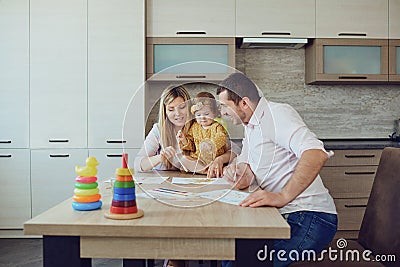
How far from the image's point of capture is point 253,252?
3.95 feet

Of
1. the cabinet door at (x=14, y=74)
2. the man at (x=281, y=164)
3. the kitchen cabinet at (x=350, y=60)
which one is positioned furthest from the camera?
the kitchen cabinet at (x=350, y=60)

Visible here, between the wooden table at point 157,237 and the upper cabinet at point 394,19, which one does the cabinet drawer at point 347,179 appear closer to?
the upper cabinet at point 394,19

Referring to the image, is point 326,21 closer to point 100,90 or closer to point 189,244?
A: point 100,90

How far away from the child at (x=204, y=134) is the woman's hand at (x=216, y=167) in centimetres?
2

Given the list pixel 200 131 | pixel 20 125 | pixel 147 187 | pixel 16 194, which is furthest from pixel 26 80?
pixel 200 131

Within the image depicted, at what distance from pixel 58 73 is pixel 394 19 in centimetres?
271

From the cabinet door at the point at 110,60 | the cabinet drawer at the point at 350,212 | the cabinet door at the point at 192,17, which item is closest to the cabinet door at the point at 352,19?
the cabinet door at the point at 192,17

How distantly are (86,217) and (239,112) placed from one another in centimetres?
56

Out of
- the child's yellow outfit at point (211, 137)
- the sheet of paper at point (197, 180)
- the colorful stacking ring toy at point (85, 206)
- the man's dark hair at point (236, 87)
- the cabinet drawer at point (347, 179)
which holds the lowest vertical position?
the cabinet drawer at point (347, 179)

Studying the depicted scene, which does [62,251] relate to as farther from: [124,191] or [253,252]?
[253,252]

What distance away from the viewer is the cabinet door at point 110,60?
12.1 feet

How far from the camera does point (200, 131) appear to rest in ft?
5.10

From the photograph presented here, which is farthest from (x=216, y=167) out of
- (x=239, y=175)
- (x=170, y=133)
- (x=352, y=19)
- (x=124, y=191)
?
(x=352, y=19)

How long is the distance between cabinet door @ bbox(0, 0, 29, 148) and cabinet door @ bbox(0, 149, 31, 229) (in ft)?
0.36
